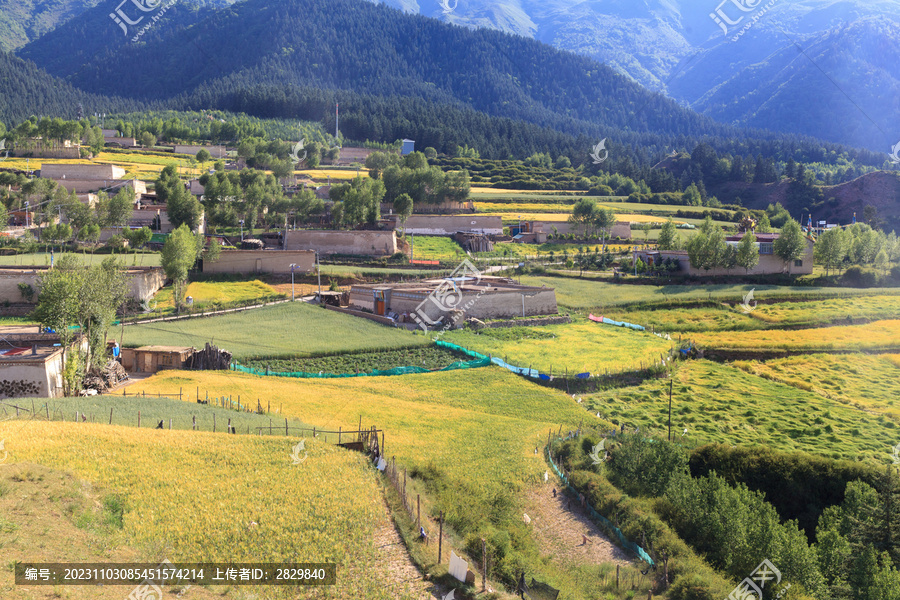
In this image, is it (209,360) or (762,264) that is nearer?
(209,360)

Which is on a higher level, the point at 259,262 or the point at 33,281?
the point at 259,262

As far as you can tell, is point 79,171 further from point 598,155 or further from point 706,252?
point 598,155

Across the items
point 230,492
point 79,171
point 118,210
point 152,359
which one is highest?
point 79,171

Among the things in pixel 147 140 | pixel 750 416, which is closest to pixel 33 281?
pixel 750 416

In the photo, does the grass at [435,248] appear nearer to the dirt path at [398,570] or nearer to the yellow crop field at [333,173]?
the yellow crop field at [333,173]

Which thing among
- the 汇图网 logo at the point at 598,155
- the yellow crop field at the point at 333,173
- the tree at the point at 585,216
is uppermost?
the 汇图网 logo at the point at 598,155

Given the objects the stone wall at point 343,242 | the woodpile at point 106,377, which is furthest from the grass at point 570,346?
the stone wall at point 343,242
